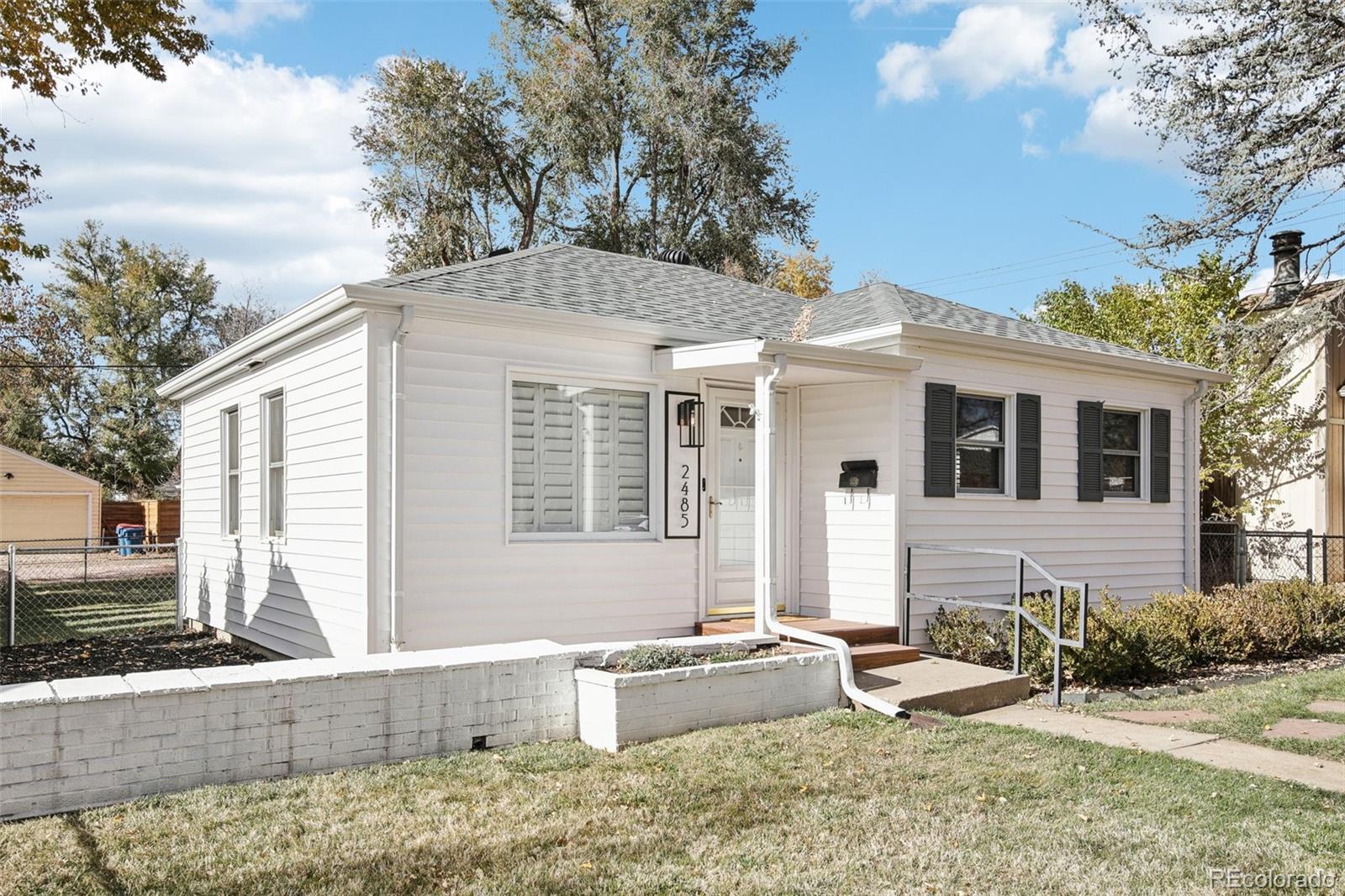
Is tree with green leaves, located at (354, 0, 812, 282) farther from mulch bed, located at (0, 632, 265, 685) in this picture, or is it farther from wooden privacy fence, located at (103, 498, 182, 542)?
mulch bed, located at (0, 632, 265, 685)

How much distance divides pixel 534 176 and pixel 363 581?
1983 centimetres

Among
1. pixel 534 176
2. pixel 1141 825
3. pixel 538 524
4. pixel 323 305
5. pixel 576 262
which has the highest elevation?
pixel 534 176

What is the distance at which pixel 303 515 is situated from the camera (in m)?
8.48

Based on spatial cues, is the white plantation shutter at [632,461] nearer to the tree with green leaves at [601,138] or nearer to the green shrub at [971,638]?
the green shrub at [971,638]

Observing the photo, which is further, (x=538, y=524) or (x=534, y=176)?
(x=534, y=176)

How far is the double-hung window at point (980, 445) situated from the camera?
9.52 m

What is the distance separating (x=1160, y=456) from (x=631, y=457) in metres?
6.47

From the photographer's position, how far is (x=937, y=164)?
24562 mm

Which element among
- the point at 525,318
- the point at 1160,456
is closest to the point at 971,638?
the point at 1160,456

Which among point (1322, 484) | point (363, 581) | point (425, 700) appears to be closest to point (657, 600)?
→ point (363, 581)

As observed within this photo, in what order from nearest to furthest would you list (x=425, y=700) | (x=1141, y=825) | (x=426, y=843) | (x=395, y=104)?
1. (x=426, y=843)
2. (x=1141, y=825)
3. (x=425, y=700)
4. (x=395, y=104)

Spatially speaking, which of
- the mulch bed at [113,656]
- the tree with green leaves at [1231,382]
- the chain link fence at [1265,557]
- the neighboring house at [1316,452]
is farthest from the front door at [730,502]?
the neighboring house at [1316,452]

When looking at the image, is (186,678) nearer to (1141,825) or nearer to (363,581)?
(363,581)

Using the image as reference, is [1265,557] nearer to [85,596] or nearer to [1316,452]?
[1316,452]
